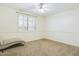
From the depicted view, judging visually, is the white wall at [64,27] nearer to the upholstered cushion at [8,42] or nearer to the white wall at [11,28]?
the white wall at [11,28]

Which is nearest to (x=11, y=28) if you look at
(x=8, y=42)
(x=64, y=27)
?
(x=8, y=42)

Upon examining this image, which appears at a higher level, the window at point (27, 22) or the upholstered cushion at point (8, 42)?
the window at point (27, 22)

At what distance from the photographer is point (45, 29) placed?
1342mm

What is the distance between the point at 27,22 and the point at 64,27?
0.78 m

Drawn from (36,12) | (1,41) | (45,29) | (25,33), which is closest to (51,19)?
(45,29)

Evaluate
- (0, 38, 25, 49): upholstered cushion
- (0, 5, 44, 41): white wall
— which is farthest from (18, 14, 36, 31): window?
(0, 38, 25, 49): upholstered cushion

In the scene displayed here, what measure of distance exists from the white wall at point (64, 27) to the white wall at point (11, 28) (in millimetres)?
214

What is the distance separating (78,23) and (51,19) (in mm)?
695

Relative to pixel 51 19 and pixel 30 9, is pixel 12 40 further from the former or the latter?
pixel 51 19

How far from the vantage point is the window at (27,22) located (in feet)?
3.74

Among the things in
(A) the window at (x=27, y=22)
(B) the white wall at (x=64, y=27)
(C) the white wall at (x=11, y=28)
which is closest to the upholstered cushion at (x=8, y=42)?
(C) the white wall at (x=11, y=28)

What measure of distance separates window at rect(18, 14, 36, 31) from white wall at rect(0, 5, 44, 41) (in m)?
0.08

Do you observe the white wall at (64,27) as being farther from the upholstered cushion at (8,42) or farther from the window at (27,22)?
the upholstered cushion at (8,42)

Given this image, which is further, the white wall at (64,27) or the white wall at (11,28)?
the white wall at (64,27)
